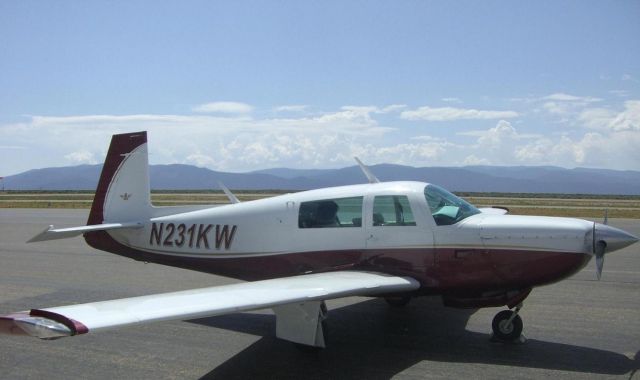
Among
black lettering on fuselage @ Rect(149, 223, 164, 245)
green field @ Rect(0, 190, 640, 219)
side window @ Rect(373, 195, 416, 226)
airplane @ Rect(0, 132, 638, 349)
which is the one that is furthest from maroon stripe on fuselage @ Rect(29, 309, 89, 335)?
green field @ Rect(0, 190, 640, 219)

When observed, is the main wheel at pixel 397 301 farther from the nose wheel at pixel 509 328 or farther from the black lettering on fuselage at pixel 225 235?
the black lettering on fuselage at pixel 225 235

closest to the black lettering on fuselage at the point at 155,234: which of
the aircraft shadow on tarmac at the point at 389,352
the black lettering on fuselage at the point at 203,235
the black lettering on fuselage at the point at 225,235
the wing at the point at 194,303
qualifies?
the black lettering on fuselage at the point at 203,235

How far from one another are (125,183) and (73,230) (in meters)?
1.15

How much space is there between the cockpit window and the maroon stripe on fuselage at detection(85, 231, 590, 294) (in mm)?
418

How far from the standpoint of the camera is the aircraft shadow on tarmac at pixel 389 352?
6.09 m

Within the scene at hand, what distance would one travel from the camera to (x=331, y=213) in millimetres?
7875

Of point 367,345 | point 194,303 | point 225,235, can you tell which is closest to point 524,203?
point 225,235

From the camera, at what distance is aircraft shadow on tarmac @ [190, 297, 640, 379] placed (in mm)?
6086

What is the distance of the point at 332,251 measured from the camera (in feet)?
25.2

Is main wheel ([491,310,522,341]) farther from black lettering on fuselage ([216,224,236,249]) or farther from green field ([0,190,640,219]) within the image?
green field ([0,190,640,219])

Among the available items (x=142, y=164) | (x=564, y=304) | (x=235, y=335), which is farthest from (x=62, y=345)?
(x=564, y=304)

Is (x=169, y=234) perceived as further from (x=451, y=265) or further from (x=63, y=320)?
(x=63, y=320)

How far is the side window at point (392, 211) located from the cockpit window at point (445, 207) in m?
0.30

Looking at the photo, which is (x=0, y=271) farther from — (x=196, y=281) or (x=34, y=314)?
(x=34, y=314)
